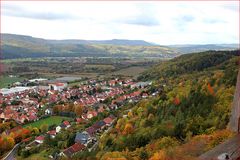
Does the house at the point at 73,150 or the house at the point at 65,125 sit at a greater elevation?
the house at the point at 65,125

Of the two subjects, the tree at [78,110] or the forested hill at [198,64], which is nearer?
the tree at [78,110]

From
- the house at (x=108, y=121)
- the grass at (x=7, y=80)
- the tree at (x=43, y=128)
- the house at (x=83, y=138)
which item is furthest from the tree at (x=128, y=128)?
the grass at (x=7, y=80)

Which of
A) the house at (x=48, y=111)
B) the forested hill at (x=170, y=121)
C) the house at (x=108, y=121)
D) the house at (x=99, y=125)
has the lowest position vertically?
the house at (x=48, y=111)

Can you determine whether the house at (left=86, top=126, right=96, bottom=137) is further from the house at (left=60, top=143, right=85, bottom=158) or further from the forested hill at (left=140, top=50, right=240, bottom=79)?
the forested hill at (left=140, top=50, right=240, bottom=79)

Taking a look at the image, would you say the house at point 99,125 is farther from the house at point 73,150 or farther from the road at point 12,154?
the road at point 12,154

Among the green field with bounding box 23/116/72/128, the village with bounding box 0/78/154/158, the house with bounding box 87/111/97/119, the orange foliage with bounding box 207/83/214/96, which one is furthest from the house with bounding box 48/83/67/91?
the orange foliage with bounding box 207/83/214/96

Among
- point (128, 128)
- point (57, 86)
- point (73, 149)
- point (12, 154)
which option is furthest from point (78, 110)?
point (57, 86)

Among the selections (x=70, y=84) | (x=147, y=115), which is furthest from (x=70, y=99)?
(x=147, y=115)
